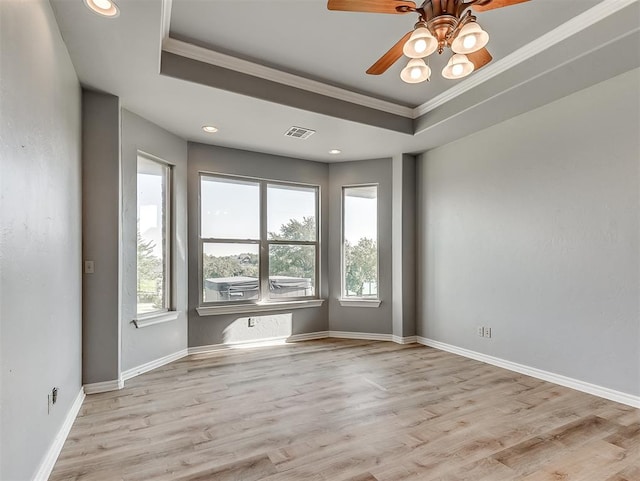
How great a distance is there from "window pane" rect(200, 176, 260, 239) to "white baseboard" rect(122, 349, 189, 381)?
4.74 feet

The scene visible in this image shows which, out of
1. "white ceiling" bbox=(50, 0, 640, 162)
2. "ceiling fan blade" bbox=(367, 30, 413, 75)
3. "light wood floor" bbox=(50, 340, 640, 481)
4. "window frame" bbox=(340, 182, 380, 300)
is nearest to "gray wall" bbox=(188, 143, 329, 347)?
"window frame" bbox=(340, 182, 380, 300)

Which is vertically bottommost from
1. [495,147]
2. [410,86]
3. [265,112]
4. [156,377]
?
[156,377]

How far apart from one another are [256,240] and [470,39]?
3497mm

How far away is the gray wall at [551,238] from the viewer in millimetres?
2818

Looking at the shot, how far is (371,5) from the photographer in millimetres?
1850

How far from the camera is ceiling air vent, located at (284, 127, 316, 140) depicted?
3.93 meters

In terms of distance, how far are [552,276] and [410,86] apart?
2269 mm

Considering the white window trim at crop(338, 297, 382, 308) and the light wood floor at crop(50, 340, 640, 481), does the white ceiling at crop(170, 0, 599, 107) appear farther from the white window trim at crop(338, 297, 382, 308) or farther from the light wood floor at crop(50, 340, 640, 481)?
the white window trim at crop(338, 297, 382, 308)

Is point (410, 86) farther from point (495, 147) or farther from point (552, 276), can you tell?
point (552, 276)

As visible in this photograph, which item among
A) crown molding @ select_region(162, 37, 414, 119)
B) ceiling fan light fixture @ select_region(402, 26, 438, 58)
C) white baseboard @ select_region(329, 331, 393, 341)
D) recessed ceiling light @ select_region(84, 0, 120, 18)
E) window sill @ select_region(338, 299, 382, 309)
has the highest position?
crown molding @ select_region(162, 37, 414, 119)

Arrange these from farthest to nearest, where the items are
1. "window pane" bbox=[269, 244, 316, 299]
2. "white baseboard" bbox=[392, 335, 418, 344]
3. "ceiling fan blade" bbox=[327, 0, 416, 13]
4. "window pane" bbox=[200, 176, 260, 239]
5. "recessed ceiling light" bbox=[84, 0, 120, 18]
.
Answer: "window pane" bbox=[269, 244, 316, 299] → "white baseboard" bbox=[392, 335, 418, 344] → "window pane" bbox=[200, 176, 260, 239] → "recessed ceiling light" bbox=[84, 0, 120, 18] → "ceiling fan blade" bbox=[327, 0, 416, 13]

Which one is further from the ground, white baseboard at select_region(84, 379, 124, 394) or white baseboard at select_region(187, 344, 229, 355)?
white baseboard at select_region(84, 379, 124, 394)

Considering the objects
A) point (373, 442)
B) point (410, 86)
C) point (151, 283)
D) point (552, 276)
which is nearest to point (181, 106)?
point (151, 283)

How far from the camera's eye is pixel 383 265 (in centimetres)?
506
